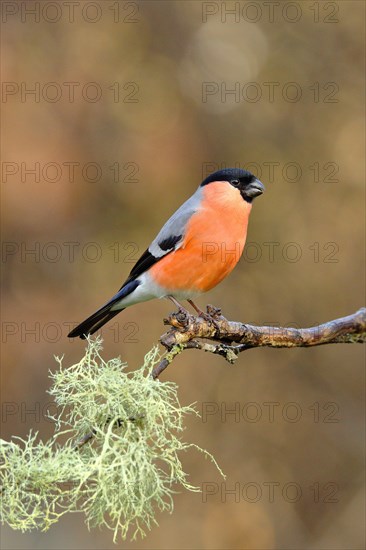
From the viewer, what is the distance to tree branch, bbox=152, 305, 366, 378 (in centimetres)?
211

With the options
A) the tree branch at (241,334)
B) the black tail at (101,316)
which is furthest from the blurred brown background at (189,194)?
the tree branch at (241,334)

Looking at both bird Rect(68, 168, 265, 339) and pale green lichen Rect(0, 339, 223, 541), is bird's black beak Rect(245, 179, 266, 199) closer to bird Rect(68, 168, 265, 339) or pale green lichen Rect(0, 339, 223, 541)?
bird Rect(68, 168, 265, 339)

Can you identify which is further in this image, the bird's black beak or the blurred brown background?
the blurred brown background

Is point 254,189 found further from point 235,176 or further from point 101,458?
point 101,458

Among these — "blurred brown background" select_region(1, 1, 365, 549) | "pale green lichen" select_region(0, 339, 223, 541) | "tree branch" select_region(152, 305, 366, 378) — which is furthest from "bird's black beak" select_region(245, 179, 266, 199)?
"blurred brown background" select_region(1, 1, 365, 549)

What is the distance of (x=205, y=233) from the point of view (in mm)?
3270

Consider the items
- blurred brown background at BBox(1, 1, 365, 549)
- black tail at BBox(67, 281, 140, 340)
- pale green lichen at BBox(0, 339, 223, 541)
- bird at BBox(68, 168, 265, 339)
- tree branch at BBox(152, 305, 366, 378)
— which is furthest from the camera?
blurred brown background at BBox(1, 1, 365, 549)

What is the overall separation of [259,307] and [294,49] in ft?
6.29

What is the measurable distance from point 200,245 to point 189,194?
7.31ft

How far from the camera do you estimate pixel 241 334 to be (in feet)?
7.60

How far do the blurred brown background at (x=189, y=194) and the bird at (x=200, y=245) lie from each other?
6.00 feet

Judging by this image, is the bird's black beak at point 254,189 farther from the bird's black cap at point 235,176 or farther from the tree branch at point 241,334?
the tree branch at point 241,334

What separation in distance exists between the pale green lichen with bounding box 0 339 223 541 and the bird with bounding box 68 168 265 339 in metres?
1.23

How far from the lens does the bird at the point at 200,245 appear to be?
3.21m
